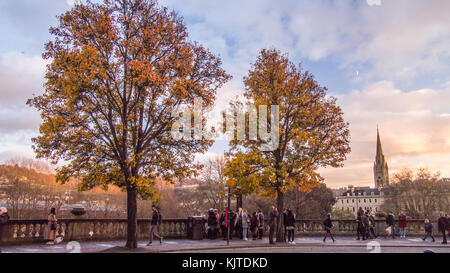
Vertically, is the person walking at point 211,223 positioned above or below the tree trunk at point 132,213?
below

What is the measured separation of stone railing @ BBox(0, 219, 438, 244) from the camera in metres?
17.6

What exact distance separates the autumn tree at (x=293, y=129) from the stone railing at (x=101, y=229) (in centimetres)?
598

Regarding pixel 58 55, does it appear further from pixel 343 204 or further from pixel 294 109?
pixel 343 204

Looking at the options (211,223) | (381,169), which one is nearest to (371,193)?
(381,169)

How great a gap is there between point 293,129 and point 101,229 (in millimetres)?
11980

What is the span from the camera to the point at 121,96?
17.2 m

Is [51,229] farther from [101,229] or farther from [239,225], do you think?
[239,225]

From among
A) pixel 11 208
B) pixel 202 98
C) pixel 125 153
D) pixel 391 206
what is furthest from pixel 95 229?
pixel 391 206

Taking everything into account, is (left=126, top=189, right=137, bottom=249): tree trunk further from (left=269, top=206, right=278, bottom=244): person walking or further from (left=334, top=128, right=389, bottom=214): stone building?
(left=334, top=128, right=389, bottom=214): stone building

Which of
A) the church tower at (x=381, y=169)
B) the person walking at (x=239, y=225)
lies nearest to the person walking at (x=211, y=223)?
the person walking at (x=239, y=225)

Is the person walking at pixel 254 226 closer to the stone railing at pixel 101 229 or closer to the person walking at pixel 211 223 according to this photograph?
the person walking at pixel 211 223

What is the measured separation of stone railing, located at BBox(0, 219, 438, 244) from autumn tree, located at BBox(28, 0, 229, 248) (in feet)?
11.1

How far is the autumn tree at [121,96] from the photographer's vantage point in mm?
16141
